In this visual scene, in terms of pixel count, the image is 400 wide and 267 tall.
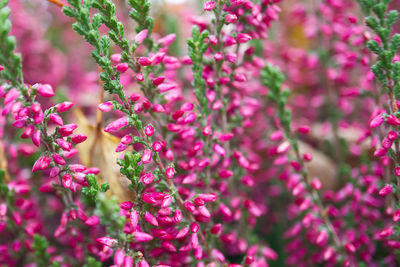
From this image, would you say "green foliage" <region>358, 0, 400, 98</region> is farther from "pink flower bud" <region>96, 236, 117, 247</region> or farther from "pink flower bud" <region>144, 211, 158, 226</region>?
"pink flower bud" <region>96, 236, 117, 247</region>

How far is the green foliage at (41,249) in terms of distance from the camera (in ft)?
4.23

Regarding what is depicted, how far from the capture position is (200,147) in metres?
1.26

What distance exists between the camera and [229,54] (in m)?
1.29

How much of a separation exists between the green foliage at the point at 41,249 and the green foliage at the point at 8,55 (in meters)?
0.55

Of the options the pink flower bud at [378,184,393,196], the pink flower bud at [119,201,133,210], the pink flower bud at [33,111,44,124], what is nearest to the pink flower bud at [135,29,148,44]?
the pink flower bud at [33,111,44,124]

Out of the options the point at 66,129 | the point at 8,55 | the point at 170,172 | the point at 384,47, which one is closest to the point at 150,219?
the point at 170,172

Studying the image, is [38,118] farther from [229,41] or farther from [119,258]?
[229,41]

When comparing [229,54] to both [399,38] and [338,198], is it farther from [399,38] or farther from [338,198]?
[338,198]

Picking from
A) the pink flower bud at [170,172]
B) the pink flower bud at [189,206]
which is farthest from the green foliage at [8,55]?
the pink flower bud at [189,206]

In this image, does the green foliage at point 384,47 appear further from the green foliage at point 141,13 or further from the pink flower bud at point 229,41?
the green foliage at point 141,13

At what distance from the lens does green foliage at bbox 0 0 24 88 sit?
37.7 inches

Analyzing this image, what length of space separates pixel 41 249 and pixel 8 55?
0.68 meters

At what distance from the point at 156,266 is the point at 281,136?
70cm

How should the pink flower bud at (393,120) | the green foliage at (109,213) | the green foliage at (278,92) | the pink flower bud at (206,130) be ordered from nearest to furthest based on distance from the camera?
the green foliage at (109,213), the pink flower bud at (393,120), the pink flower bud at (206,130), the green foliage at (278,92)
